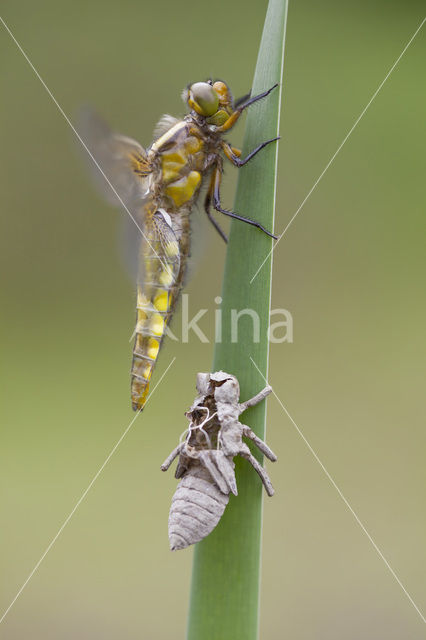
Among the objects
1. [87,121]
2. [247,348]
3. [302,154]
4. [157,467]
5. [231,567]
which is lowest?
[231,567]

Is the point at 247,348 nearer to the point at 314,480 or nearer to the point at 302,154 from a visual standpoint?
the point at 314,480

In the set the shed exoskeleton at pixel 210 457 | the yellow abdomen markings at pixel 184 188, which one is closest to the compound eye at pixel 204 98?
the yellow abdomen markings at pixel 184 188

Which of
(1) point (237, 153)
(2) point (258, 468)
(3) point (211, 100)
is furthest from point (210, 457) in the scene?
(3) point (211, 100)

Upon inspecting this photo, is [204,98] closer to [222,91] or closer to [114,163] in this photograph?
[222,91]

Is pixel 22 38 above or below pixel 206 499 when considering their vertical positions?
above

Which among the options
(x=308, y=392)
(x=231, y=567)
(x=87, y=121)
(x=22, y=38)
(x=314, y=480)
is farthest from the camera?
(x=22, y=38)

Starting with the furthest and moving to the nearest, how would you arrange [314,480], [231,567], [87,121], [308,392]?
1. [308,392]
2. [314,480]
3. [87,121]
4. [231,567]

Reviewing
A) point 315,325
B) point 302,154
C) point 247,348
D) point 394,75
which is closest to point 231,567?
point 247,348

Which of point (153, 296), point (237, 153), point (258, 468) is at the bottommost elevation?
point (258, 468)
